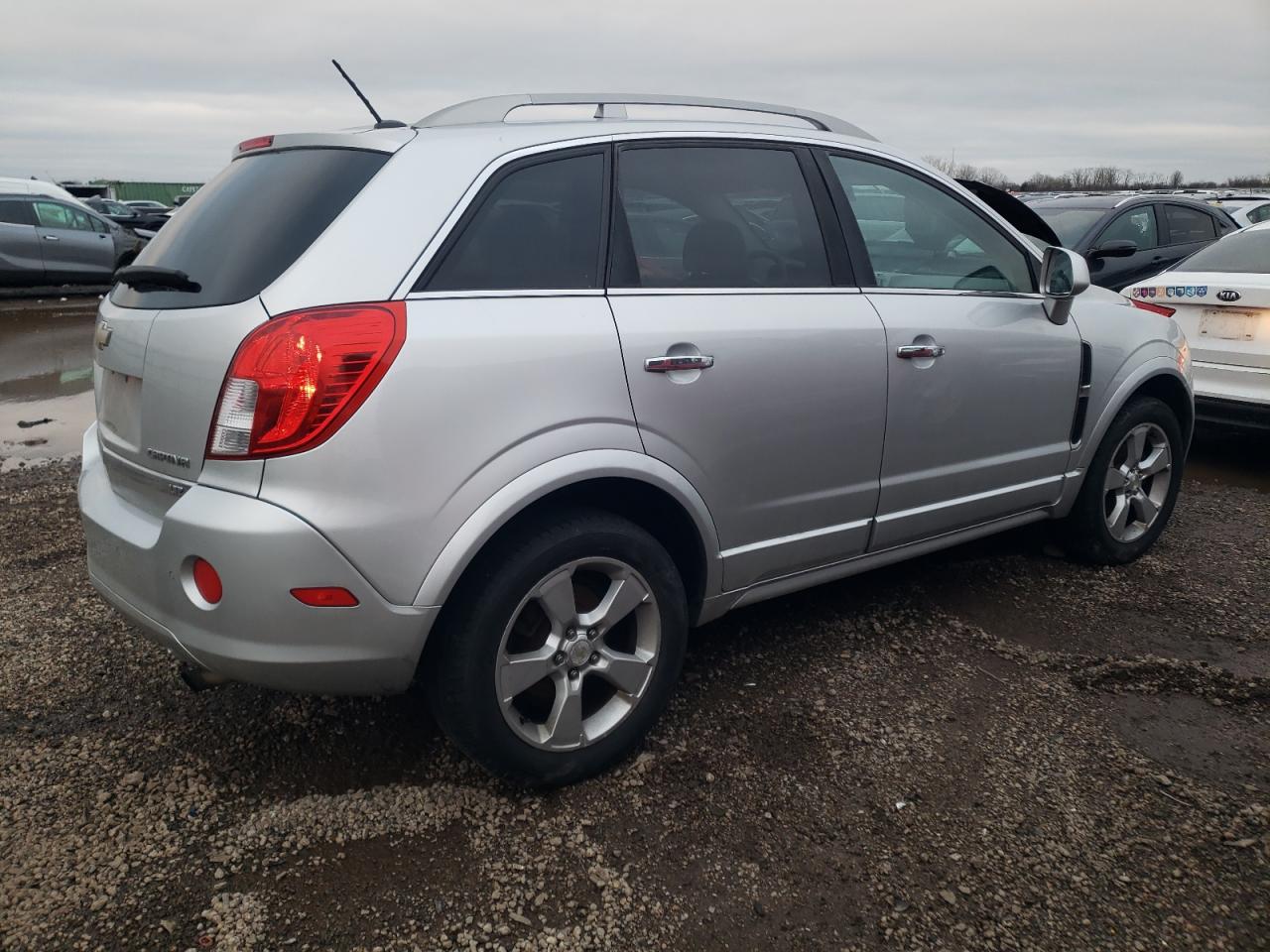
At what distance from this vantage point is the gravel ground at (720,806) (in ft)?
7.24

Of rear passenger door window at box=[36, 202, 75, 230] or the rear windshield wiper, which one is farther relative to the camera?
rear passenger door window at box=[36, 202, 75, 230]

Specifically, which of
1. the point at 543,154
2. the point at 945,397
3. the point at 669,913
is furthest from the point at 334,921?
the point at 945,397

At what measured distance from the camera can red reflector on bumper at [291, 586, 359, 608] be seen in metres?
2.18

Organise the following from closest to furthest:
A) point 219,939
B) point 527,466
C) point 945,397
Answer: point 219,939 → point 527,466 → point 945,397

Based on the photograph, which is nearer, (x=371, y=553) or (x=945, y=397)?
(x=371, y=553)

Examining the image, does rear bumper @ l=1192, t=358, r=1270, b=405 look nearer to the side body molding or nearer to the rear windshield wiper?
the side body molding

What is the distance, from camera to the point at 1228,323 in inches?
231

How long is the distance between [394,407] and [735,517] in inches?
44.4

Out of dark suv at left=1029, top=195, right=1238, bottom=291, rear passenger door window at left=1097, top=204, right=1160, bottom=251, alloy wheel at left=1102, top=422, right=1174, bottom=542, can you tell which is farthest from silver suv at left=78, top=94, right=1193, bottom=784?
rear passenger door window at left=1097, top=204, right=1160, bottom=251

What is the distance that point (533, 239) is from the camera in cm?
255

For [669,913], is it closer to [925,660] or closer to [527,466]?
Result: [527,466]

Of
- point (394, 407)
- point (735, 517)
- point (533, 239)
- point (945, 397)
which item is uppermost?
point (533, 239)

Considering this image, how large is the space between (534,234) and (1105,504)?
298 cm

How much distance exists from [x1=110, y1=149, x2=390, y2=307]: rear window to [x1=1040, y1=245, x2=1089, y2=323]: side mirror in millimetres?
2500
